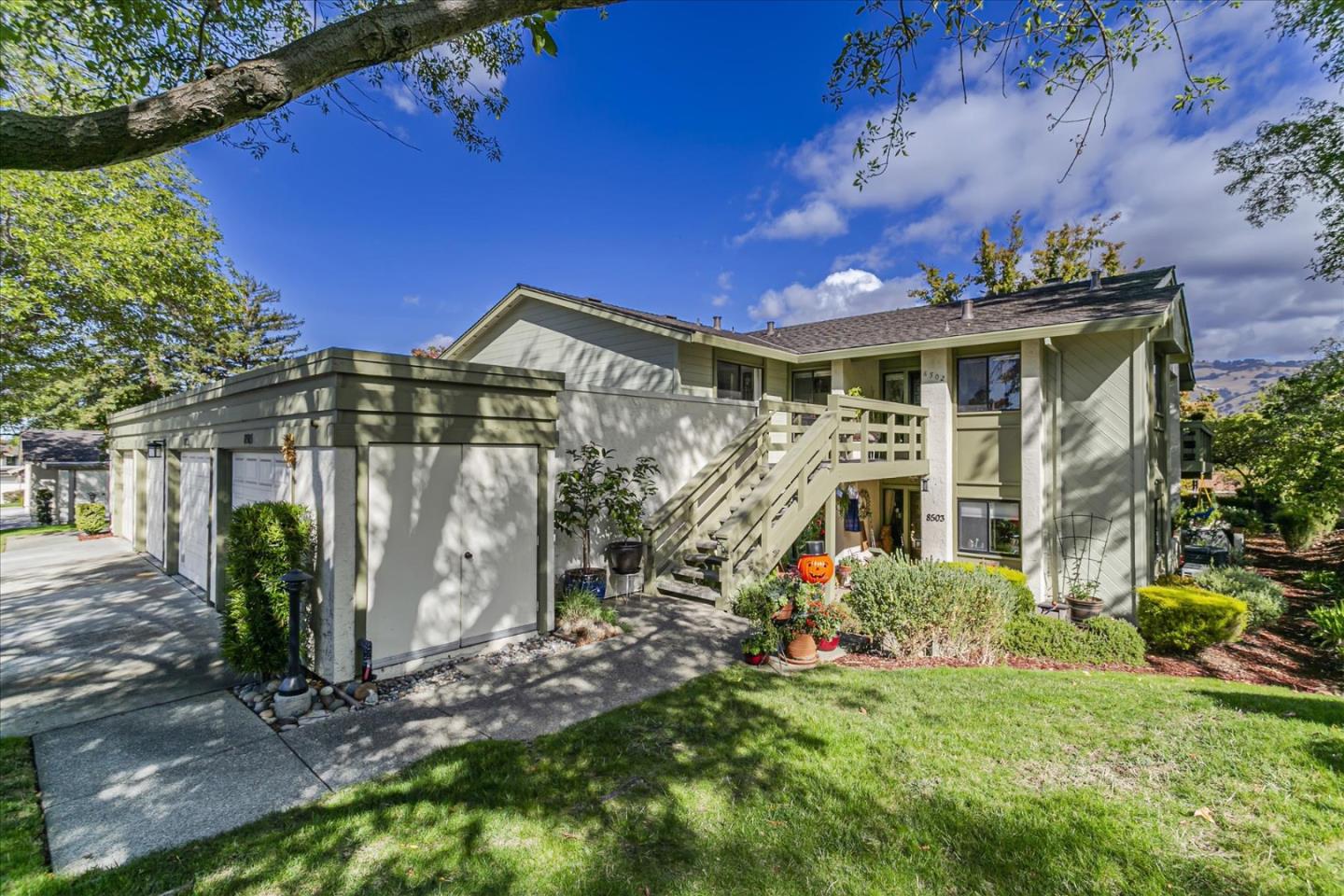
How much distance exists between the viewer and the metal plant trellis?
35.0 ft

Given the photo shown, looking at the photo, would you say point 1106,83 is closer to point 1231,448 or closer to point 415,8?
point 415,8

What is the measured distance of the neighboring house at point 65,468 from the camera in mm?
22453

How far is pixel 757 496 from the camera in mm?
8375

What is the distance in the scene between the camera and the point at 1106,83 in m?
4.29

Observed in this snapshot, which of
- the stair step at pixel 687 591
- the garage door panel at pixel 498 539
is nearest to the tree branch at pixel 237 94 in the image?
the garage door panel at pixel 498 539

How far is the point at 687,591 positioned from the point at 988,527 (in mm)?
7020

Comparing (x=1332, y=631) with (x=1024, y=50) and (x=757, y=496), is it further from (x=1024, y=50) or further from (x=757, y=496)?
(x=1024, y=50)

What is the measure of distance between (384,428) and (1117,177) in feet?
31.9

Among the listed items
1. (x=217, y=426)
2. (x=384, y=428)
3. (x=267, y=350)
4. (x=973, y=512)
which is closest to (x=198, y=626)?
(x=217, y=426)

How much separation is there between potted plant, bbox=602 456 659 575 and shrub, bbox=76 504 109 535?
17842 mm

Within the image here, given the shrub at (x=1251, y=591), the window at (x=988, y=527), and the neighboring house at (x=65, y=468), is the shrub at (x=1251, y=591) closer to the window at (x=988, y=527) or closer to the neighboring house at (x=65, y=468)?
the window at (x=988, y=527)

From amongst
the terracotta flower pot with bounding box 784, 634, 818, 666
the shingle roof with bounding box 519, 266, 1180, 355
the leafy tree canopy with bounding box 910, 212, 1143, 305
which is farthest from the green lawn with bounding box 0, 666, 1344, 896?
the leafy tree canopy with bounding box 910, 212, 1143, 305

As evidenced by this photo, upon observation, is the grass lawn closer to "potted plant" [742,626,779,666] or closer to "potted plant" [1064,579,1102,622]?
"potted plant" [742,626,779,666]

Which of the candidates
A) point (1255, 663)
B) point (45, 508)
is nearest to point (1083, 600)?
point (1255, 663)
